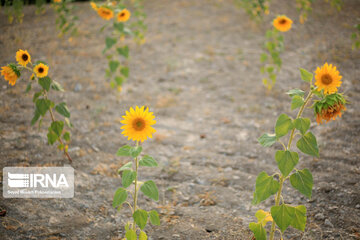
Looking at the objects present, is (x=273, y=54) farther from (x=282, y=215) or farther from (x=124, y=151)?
(x=124, y=151)

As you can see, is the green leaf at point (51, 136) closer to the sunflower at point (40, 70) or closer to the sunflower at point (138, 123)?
the sunflower at point (40, 70)

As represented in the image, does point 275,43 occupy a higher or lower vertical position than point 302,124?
higher

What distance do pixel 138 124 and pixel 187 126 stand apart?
72.1 inches

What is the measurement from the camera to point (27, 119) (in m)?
3.24

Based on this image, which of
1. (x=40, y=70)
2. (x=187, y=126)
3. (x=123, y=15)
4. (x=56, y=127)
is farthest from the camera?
(x=187, y=126)

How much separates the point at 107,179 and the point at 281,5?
5777mm

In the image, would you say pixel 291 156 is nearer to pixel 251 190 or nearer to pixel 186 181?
pixel 251 190

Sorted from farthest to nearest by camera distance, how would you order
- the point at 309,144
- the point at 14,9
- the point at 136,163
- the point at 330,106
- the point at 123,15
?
1. the point at 14,9
2. the point at 123,15
3. the point at 136,163
4. the point at 309,144
5. the point at 330,106

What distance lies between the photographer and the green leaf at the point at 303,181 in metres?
1.68

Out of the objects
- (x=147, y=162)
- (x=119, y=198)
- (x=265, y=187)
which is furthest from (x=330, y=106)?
(x=119, y=198)

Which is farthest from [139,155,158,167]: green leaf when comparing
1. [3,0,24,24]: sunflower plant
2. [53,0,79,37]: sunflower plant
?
[53,0,79,37]: sunflower plant

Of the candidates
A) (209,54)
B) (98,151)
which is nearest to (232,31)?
(209,54)

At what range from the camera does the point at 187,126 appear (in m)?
3.58

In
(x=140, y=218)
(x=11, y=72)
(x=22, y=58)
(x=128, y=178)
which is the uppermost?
(x=22, y=58)
